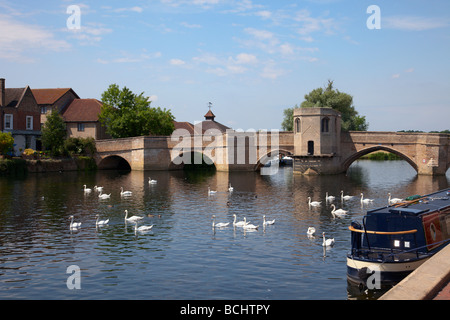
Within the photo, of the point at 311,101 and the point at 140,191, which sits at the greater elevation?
the point at 311,101

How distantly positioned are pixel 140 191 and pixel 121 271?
33468 mm

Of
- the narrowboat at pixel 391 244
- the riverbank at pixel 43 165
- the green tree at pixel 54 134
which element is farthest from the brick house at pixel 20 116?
the narrowboat at pixel 391 244

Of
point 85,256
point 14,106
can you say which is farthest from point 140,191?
point 14,106

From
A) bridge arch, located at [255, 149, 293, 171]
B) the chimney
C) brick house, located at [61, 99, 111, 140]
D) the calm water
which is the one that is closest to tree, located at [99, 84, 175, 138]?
brick house, located at [61, 99, 111, 140]

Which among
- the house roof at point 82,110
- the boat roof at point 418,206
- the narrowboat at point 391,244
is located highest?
the house roof at point 82,110

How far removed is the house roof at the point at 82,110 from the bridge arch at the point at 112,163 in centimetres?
953

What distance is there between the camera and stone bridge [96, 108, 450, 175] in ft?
232

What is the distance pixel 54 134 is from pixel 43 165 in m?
8.57

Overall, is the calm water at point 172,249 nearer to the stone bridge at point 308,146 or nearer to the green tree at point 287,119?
the stone bridge at point 308,146

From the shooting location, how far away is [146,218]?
3641 centimetres

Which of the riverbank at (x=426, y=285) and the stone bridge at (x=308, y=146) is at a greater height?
the stone bridge at (x=308, y=146)

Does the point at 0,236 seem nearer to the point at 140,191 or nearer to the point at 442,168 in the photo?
the point at 140,191

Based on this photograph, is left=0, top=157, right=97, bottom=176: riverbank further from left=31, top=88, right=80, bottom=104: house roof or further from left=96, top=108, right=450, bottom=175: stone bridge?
left=31, top=88, right=80, bottom=104: house roof

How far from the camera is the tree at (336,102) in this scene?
310 feet
